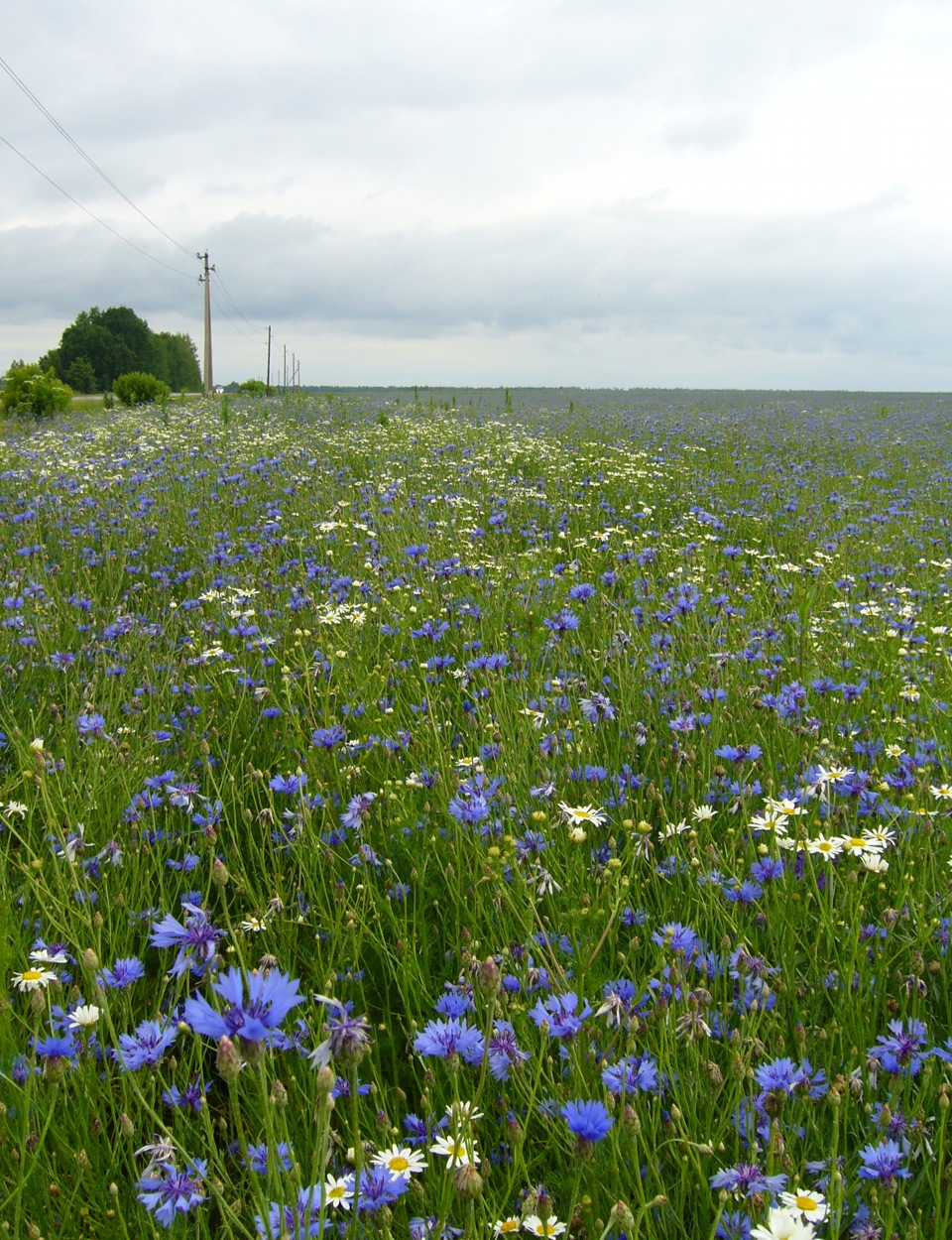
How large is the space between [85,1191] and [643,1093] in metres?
0.87

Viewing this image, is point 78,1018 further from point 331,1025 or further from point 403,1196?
point 331,1025

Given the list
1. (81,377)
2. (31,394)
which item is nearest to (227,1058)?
(31,394)

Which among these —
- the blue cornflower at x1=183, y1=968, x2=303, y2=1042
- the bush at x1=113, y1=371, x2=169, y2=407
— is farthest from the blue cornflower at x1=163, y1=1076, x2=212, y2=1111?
the bush at x1=113, y1=371, x2=169, y2=407

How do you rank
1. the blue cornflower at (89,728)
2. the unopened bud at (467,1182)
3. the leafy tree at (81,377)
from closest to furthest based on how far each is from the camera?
1. the unopened bud at (467,1182)
2. the blue cornflower at (89,728)
3. the leafy tree at (81,377)

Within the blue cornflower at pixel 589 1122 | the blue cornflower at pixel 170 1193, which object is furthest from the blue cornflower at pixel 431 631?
the blue cornflower at pixel 589 1122

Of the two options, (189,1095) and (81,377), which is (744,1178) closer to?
(189,1095)

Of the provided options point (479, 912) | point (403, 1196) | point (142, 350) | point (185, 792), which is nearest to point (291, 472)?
point (185, 792)

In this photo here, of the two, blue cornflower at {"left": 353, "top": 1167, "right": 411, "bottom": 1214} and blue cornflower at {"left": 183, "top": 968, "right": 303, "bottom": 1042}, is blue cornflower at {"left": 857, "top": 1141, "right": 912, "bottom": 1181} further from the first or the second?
blue cornflower at {"left": 183, "top": 968, "right": 303, "bottom": 1042}

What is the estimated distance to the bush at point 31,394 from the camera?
16891mm

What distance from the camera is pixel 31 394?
16938mm

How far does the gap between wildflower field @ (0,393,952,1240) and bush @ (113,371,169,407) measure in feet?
59.8

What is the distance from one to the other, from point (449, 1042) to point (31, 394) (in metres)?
18.8

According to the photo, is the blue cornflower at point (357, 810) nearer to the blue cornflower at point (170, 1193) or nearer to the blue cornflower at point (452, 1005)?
the blue cornflower at point (452, 1005)

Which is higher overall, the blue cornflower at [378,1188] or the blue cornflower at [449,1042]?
the blue cornflower at [449,1042]
